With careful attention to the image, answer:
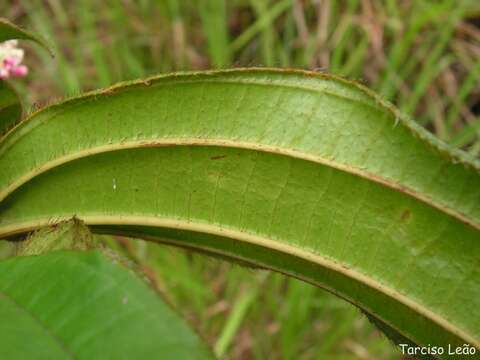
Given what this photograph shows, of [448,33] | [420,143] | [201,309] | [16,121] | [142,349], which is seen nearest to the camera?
[142,349]

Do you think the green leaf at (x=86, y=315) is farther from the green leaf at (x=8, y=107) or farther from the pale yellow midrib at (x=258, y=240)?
the green leaf at (x=8, y=107)

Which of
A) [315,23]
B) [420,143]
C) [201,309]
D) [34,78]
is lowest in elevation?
[201,309]

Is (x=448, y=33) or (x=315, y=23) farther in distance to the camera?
(x=315, y=23)

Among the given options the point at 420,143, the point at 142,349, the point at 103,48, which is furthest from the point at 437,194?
the point at 103,48

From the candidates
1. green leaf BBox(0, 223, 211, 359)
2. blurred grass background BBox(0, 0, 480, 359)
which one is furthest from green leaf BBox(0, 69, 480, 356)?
blurred grass background BBox(0, 0, 480, 359)

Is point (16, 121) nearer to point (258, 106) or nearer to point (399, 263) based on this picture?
point (258, 106)

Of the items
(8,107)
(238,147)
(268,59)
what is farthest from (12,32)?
(268,59)

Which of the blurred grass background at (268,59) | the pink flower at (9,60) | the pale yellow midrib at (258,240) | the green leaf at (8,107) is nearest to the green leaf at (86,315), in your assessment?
the pale yellow midrib at (258,240)
